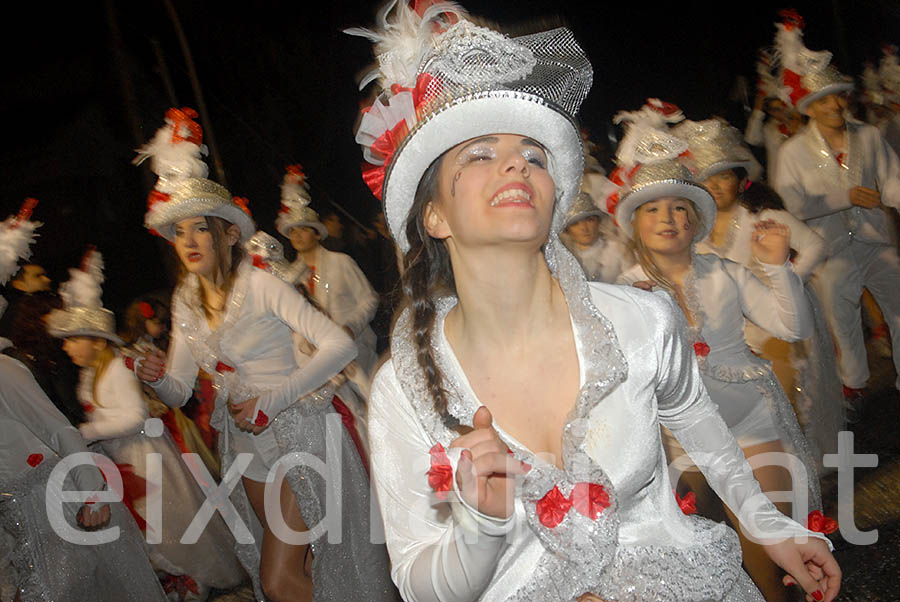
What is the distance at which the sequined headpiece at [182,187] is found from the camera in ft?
14.8

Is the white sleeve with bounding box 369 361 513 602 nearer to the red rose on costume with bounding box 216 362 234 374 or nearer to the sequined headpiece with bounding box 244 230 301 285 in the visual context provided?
the red rose on costume with bounding box 216 362 234 374

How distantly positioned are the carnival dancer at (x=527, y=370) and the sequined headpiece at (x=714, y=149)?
3.18 metres

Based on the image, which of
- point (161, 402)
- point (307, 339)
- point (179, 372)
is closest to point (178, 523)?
point (161, 402)

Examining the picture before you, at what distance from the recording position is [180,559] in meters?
5.77

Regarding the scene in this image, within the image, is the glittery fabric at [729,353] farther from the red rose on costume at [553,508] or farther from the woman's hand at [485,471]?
the woman's hand at [485,471]

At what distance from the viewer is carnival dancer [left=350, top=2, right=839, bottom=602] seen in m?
1.88

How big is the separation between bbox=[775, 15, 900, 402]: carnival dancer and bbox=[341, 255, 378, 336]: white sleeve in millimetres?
3408

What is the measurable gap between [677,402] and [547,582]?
2.02ft

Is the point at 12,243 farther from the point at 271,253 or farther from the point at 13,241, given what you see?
the point at 271,253

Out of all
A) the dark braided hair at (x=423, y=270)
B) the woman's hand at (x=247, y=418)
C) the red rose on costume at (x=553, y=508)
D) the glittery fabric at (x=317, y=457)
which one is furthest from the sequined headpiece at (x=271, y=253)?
the red rose on costume at (x=553, y=508)

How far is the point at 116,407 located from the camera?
5277 millimetres

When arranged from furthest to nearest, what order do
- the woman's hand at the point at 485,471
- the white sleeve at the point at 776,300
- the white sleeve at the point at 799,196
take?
1. the white sleeve at the point at 799,196
2. the white sleeve at the point at 776,300
3. the woman's hand at the point at 485,471

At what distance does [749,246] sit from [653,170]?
1155 millimetres

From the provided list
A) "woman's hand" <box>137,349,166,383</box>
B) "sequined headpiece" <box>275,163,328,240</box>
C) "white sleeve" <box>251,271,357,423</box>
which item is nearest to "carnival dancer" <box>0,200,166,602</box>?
"woman's hand" <box>137,349,166,383</box>
